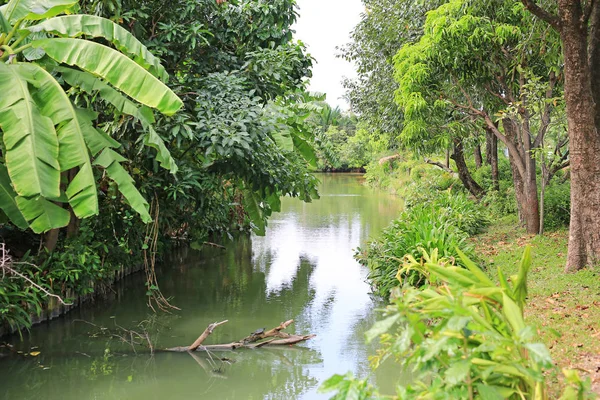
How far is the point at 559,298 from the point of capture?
22.2ft

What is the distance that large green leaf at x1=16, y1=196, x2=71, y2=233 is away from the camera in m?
5.71

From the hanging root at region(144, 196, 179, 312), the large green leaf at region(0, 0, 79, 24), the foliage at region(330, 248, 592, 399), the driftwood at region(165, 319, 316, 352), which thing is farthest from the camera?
the hanging root at region(144, 196, 179, 312)

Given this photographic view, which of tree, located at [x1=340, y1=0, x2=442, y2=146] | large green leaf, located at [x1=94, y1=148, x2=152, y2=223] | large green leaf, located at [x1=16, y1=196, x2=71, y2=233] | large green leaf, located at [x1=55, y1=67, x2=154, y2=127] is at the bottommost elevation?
large green leaf, located at [x1=16, y1=196, x2=71, y2=233]

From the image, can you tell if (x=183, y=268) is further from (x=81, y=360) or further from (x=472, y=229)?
(x=472, y=229)

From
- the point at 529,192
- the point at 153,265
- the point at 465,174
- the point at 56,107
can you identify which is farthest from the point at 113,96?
the point at 465,174

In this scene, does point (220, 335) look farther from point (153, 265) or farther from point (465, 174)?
point (465, 174)

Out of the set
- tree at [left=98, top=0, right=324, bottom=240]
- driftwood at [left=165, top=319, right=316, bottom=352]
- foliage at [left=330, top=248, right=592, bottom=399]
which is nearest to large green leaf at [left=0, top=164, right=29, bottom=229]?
tree at [left=98, top=0, right=324, bottom=240]

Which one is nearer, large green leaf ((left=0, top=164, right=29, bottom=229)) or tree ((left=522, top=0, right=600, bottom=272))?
large green leaf ((left=0, top=164, right=29, bottom=229))

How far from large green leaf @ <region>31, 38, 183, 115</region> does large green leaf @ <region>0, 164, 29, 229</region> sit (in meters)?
1.32

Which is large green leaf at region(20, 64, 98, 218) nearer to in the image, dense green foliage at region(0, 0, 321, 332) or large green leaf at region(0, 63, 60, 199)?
dense green foliage at region(0, 0, 321, 332)

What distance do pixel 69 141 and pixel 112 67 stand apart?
90 cm

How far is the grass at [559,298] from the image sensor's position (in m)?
4.98

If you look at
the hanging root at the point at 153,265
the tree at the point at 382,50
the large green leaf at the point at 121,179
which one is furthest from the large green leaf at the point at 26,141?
the tree at the point at 382,50

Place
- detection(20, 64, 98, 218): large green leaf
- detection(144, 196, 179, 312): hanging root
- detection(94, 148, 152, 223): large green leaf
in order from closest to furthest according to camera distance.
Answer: detection(20, 64, 98, 218): large green leaf
detection(94, 148, 152, 223): large green leaf
detection(144, 196, 179, 312): hanging root
